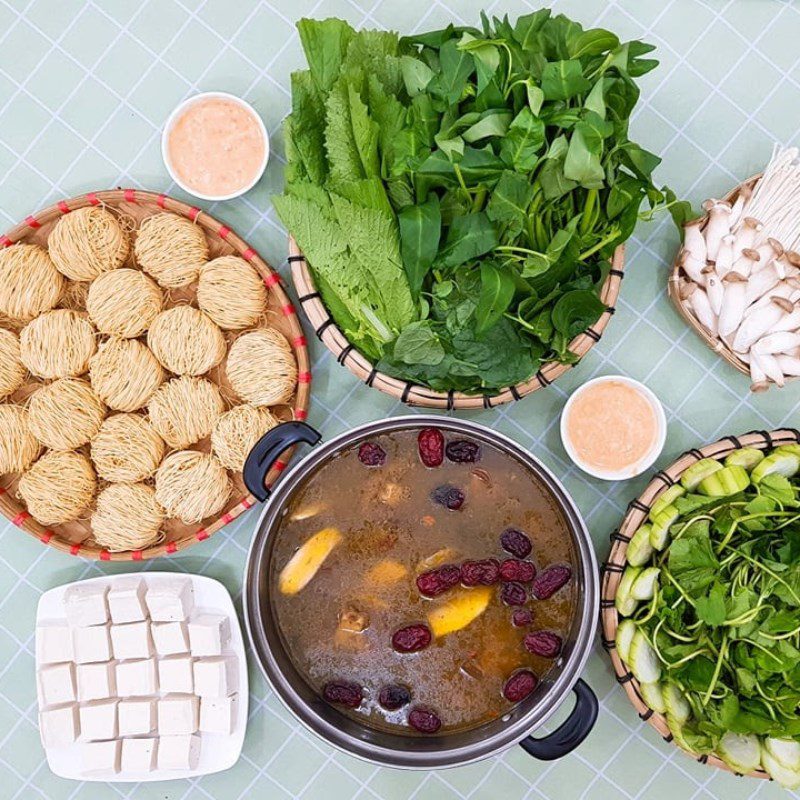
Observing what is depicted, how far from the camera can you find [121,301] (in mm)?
2014

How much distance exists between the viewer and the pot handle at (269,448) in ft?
5.88

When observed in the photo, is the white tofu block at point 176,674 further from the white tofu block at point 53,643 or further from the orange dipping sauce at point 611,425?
the orange dipping sauce at point 611,425

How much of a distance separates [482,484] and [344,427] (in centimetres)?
44

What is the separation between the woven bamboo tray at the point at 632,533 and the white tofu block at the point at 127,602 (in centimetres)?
115

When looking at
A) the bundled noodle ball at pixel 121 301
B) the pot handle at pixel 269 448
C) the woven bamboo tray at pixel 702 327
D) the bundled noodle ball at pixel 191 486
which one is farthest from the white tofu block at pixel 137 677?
the woven bamboo tray at pixel 702 327

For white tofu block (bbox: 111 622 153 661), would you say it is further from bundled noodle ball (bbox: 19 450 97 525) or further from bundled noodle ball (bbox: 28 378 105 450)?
bundled noodle ball (bbox: 28 378 105 450)

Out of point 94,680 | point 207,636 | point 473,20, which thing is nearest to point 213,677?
point 207,636

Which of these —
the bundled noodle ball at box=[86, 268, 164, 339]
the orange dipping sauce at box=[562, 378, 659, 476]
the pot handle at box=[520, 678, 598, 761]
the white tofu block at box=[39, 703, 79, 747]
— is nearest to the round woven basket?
the orange dipping sauce at box=[562, 378, 659, 476]

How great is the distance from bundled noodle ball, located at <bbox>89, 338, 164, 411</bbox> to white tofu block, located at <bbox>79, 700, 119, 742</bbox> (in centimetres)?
78

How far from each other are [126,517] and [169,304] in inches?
21.7

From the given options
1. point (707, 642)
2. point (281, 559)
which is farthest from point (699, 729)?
point (281, 559)

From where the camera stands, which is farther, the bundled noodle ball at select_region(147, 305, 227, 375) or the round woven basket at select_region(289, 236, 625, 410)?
the bundled noodle ball at select_region(147, 305, 227, 375)

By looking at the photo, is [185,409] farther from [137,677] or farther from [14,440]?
[137,677]

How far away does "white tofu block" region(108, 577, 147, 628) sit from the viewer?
80.4 inches
